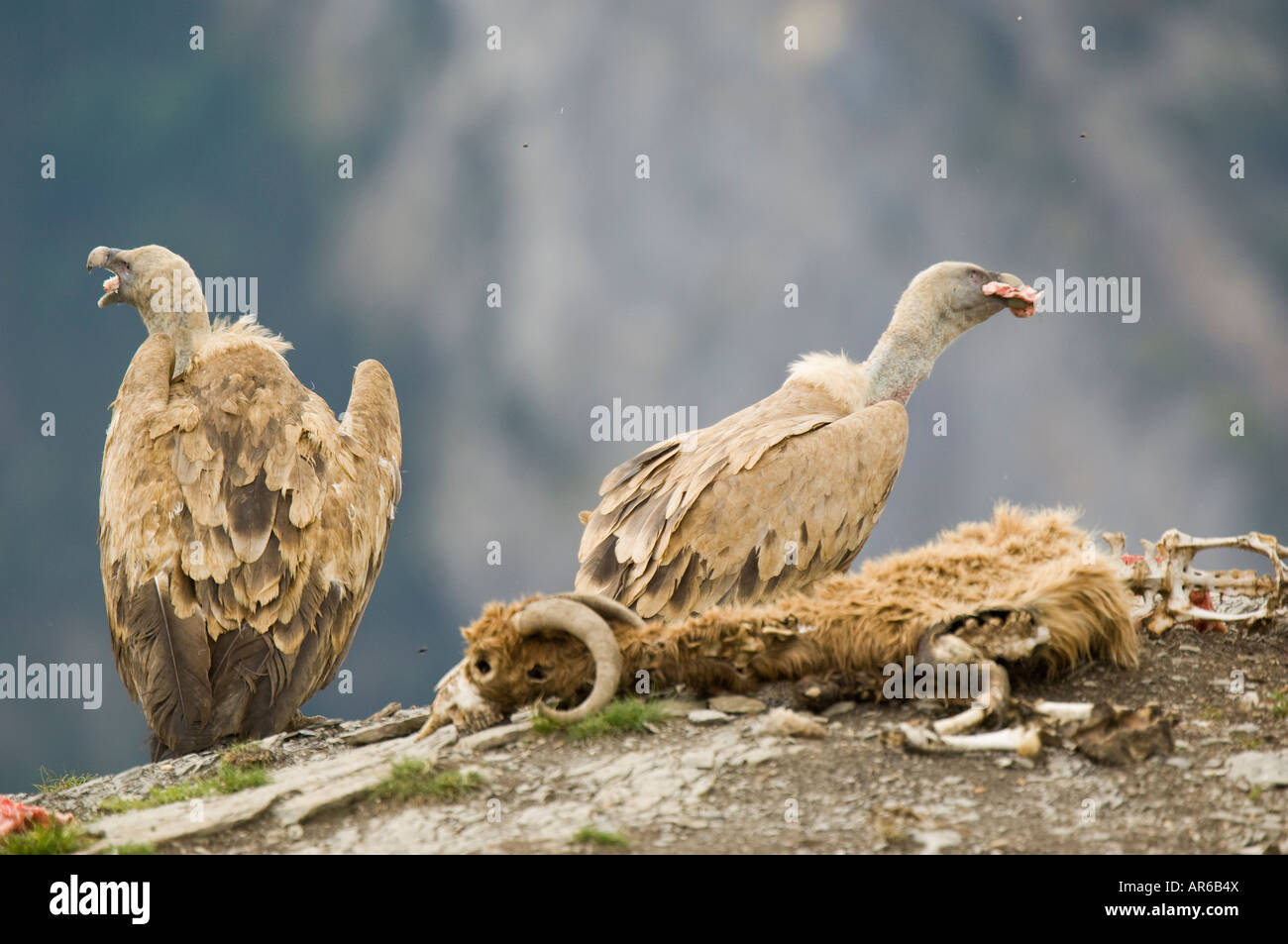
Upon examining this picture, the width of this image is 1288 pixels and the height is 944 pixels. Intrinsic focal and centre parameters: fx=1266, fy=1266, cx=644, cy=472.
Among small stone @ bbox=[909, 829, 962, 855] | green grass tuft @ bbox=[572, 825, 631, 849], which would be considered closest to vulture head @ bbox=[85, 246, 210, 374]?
green grass tuft @ bbox=[572, 825, 631, 849]

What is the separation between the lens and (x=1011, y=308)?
13.0 meters

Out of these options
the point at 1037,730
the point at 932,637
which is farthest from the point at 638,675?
the point at 1037,730

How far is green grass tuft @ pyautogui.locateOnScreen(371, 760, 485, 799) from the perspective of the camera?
6.62 m

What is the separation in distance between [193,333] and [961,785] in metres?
9.74

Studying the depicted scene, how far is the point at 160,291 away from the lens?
13734mm

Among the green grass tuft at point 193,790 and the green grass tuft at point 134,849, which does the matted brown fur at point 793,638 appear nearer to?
the green grass tuft at point 193,790

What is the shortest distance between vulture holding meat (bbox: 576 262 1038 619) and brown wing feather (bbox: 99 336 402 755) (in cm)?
230

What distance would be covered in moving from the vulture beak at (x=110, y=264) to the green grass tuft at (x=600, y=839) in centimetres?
1065

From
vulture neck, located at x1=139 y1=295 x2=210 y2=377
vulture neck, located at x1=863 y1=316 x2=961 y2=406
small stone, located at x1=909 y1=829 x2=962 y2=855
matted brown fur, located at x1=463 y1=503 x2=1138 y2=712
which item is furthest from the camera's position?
vulture neck, located at x1=139 y1=295 x2=210 y2=377

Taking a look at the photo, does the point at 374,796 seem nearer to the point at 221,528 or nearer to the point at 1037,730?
the point at 1037,730

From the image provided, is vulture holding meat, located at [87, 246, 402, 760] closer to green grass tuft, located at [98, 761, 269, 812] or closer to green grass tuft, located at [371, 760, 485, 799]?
green grass tuft, located at [98, 761, 269, 812]

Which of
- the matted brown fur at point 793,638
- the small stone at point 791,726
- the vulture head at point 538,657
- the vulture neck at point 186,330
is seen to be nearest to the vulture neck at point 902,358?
the matted brown fur at point 793,638
